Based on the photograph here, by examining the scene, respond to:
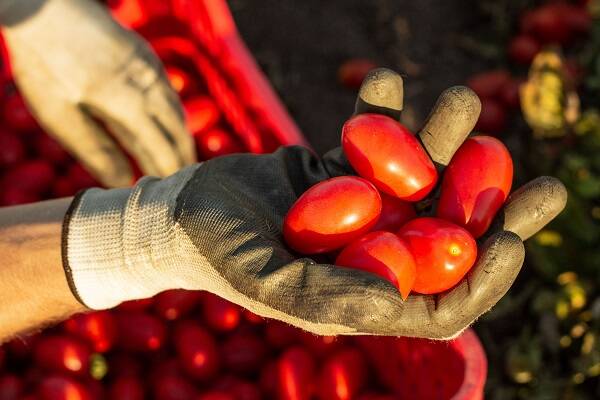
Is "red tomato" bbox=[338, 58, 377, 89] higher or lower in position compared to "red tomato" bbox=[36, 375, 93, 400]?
higher

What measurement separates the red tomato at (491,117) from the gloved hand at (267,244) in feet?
5.93

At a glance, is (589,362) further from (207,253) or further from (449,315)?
(207,253)

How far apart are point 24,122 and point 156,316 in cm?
116

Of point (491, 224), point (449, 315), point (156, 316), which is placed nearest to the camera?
point (449, 315)

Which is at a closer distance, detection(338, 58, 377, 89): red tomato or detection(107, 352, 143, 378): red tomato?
detection(107, 352, 143, 378): red tomato

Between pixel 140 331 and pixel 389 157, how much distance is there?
127cm

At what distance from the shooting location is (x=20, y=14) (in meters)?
2.63

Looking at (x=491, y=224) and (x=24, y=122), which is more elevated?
(x=491, y=224)

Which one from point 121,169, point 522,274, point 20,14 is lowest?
point 522,274

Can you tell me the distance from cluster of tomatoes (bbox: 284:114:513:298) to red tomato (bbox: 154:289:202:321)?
1.00 meters

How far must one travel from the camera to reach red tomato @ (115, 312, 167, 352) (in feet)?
9.06

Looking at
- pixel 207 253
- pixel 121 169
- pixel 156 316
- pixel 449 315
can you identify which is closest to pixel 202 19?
pixel 121 169

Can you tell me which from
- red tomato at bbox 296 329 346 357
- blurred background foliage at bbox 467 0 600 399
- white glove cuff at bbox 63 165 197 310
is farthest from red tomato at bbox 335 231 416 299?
blurred background foliage at bbox 467 0 600 399

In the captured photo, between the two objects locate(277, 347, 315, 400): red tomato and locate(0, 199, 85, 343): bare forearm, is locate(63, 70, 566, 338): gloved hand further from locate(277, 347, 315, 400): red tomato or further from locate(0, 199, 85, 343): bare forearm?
locate(277, 347, 315, 400): red tomato
